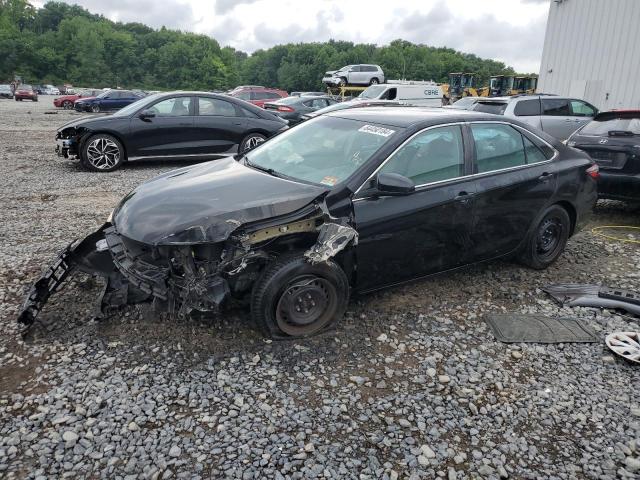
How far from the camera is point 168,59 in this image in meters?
105

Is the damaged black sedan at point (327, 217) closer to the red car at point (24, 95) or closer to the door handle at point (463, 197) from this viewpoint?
the door handle at point (463, 197)

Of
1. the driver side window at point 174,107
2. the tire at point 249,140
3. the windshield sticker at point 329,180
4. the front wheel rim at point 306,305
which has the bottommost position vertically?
the front wheel rim at point 306,305

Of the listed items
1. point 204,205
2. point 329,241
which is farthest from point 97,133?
point 329,241

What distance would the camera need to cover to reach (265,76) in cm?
10588

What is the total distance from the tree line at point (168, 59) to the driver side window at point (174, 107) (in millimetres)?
81518

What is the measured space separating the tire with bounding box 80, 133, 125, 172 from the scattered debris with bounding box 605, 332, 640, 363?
27.8 ft

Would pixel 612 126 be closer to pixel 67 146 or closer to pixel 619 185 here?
pixel 619 185

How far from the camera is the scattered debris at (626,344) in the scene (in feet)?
11.6

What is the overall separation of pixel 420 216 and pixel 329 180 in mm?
769

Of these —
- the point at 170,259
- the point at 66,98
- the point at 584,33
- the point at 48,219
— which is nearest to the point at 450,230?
the point at 170,259

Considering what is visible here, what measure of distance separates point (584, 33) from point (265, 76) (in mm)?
94867

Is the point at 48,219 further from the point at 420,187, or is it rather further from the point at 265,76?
the point at 265,76

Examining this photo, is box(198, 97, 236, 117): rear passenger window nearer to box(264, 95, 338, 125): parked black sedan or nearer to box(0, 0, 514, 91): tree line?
box(264, 95, 338, 125): parked black sedan

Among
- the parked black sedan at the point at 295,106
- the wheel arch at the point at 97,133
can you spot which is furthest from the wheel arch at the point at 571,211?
the parked black sedan at the point at 295,106
